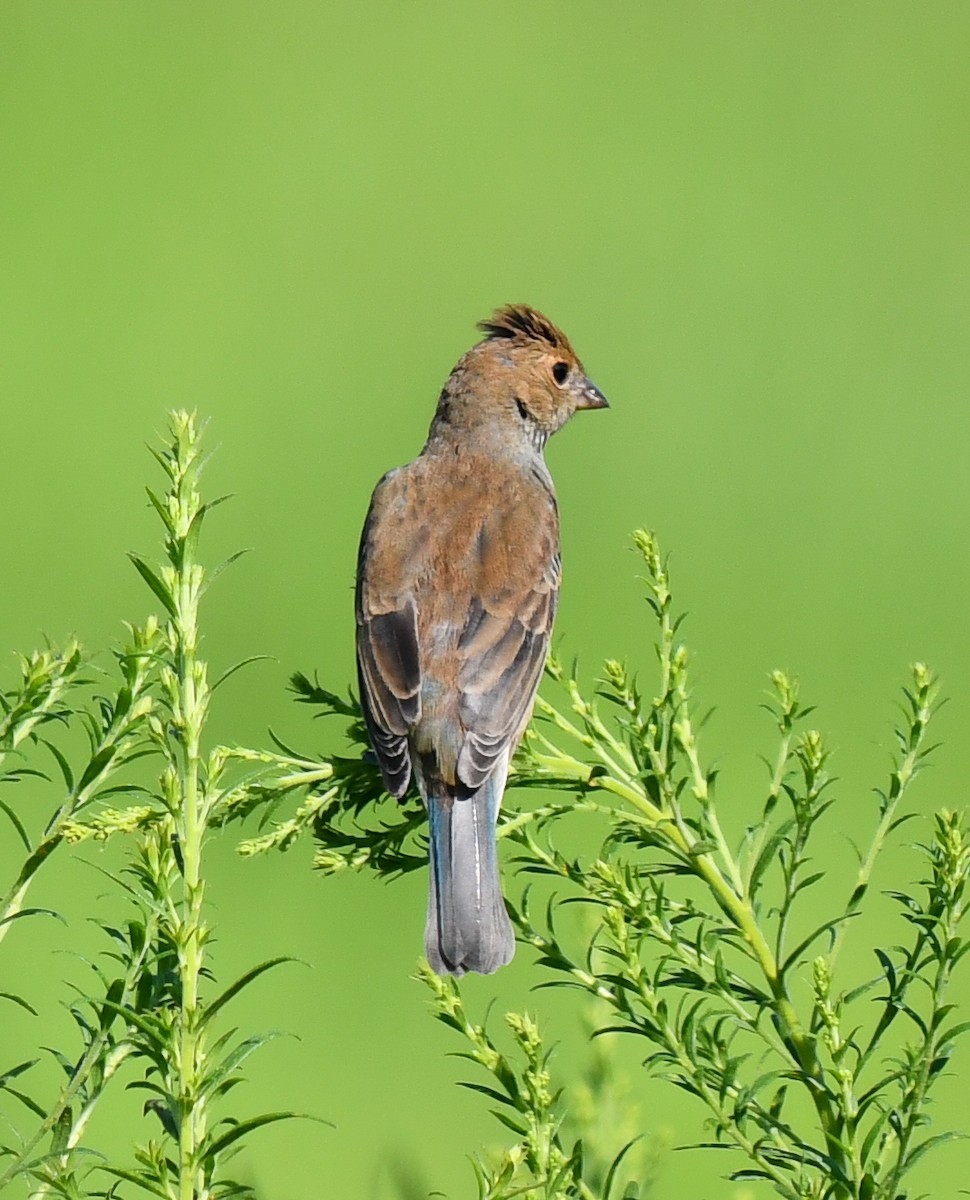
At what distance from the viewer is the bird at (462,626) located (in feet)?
12.1

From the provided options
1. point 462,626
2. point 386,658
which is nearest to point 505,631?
Answer: point 462,626

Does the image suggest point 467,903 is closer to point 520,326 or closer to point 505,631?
point 505,631

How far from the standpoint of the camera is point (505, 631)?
4379 mm

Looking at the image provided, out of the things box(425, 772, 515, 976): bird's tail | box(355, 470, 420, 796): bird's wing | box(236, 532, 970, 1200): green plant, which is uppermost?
box(355, 470, 420, 796): bird's wing

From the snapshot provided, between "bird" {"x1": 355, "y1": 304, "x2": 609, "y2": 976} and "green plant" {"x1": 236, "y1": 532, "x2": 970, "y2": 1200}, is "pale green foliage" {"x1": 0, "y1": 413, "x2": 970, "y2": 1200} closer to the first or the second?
"green plant" {"x1": 236, "y1": 532, "x2": 970, "y2": 1200}

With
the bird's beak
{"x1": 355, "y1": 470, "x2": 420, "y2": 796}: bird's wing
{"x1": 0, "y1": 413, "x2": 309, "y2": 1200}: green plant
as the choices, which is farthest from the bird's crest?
{"x1": 0, "y1": 413, "x2": 309, "y2": 1200}: green plant

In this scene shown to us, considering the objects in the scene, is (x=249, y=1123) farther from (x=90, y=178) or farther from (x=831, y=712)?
(x=90, y=178)

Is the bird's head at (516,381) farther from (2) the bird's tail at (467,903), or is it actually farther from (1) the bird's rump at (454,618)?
(2) the bird's tail at (467,903)

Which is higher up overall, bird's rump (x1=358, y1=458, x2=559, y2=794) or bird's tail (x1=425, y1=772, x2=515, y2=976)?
bird's rump (x1=358, y1=458, x2=559, y2=794)

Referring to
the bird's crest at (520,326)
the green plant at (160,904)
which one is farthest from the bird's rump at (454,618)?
the green plant at (160,904)

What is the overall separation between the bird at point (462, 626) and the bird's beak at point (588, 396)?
0.75ft

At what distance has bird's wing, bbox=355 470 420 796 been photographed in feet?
12.5

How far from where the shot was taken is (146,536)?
331 inches

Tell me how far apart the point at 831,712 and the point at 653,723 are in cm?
504
